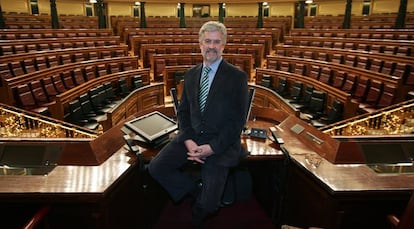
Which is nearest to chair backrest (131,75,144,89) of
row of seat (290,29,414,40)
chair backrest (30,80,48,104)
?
chair backrest (30,80,48,104)

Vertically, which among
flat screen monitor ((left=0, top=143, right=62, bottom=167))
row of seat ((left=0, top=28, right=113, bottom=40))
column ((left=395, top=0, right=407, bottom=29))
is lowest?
flat screen monitor ((left=0, top=143, right=62, bottom=167))

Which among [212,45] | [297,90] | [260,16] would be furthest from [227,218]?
[260,16]

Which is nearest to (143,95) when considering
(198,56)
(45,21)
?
(198,56)

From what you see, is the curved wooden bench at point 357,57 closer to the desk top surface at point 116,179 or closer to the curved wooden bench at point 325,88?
the curved wooden bench at point 325,88

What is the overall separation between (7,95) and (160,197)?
11.7 feet

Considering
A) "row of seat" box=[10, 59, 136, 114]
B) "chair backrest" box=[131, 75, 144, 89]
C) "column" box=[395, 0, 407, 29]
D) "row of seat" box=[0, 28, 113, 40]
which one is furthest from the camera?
"column" box=[395, 0, 407, 29]

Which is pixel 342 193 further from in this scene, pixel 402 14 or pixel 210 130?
pixel 402 14

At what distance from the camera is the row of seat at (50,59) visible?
557 centimetres

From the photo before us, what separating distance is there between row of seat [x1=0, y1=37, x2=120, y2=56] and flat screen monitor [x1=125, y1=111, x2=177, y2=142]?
18.4 feet

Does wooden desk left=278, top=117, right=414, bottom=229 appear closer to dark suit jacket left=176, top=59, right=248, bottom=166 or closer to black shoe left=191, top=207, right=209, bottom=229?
dark suit jacket left=176, top=59, right=248, bottom=166

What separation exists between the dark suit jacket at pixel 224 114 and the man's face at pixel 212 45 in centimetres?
8

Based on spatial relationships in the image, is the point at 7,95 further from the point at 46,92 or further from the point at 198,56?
the point at 198,56

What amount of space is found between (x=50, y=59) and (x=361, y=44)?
715cm

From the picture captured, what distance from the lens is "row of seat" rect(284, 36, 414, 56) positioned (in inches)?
253
